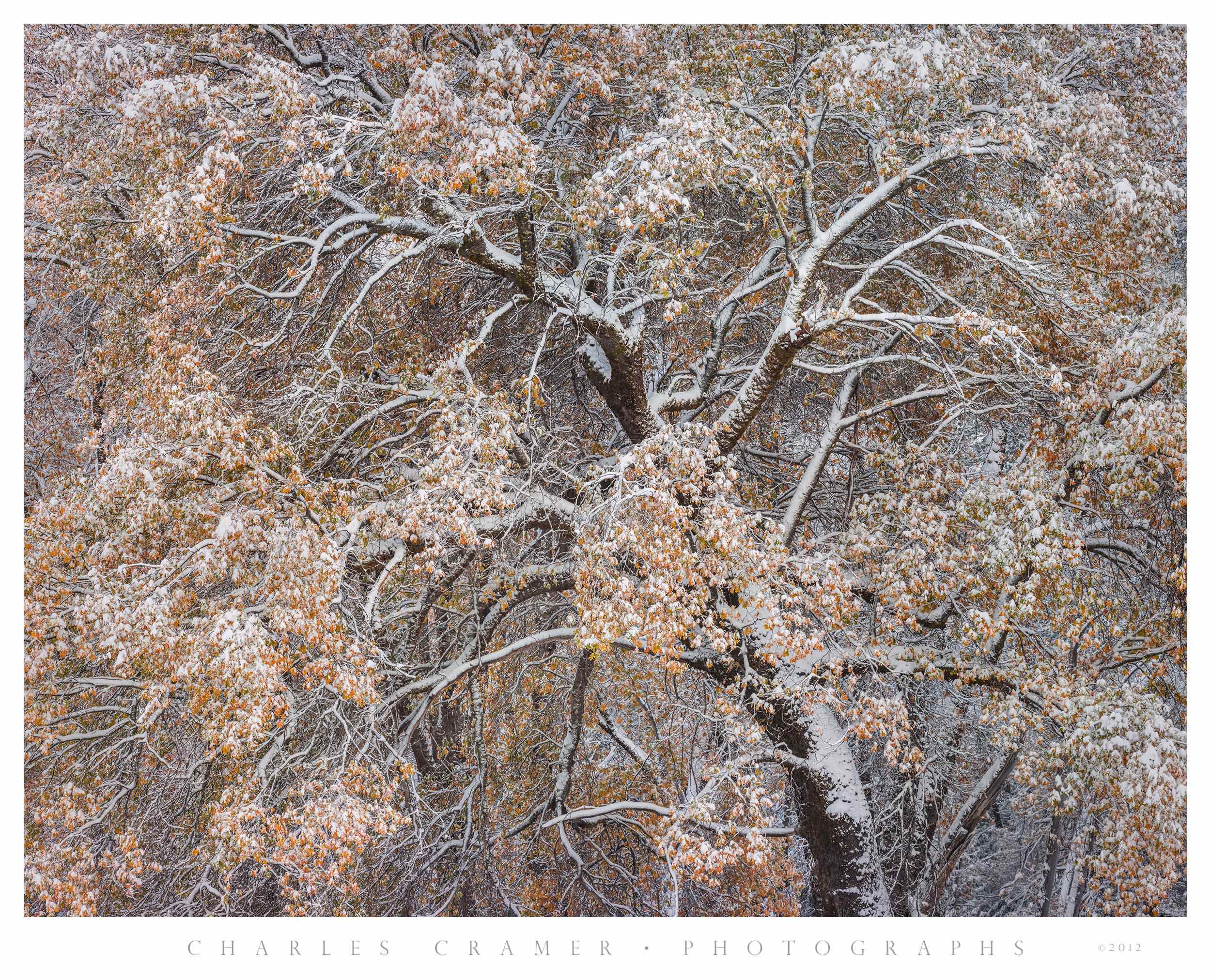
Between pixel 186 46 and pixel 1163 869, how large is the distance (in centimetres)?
617

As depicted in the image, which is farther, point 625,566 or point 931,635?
point 931,635

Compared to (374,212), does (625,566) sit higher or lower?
lower

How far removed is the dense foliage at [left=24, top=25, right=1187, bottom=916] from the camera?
165 inches

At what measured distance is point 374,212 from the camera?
16.8 feet

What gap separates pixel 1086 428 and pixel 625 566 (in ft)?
7.73

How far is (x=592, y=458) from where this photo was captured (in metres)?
5.64

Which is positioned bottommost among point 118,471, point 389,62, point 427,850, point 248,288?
point 427,850

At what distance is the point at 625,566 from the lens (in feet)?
14.8

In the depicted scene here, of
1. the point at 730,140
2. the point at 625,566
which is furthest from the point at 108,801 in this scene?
the point at 730,140

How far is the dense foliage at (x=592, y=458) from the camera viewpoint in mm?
4195
